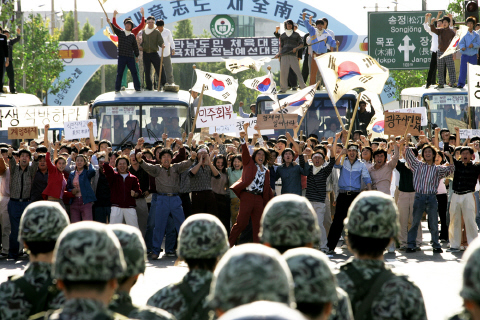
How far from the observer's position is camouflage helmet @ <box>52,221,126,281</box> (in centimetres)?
261

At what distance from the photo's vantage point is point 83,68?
126ft

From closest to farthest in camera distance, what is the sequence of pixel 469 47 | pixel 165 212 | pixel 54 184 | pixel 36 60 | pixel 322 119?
pixel 54 184
pixel 165 212
pixel 322 119
pixel 469 47
pixel 36 60

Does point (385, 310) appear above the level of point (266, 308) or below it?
below

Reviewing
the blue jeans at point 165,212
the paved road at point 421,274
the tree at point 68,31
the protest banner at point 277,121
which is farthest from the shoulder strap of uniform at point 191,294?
the tree at point 68,31

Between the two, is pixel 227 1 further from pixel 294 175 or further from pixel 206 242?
pixel 206 242

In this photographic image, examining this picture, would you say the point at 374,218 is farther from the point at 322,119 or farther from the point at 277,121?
the point at 322,119

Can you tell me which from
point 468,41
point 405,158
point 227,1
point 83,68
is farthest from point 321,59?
point 83,68

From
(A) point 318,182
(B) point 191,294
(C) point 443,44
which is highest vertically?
(C) point 443,44

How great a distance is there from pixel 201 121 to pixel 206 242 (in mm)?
12340

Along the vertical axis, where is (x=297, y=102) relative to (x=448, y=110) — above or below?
above

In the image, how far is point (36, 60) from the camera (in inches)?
1329

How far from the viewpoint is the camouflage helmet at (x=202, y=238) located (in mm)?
3580

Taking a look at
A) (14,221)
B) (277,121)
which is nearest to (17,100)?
(277,121)

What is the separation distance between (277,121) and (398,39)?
47.3ft
